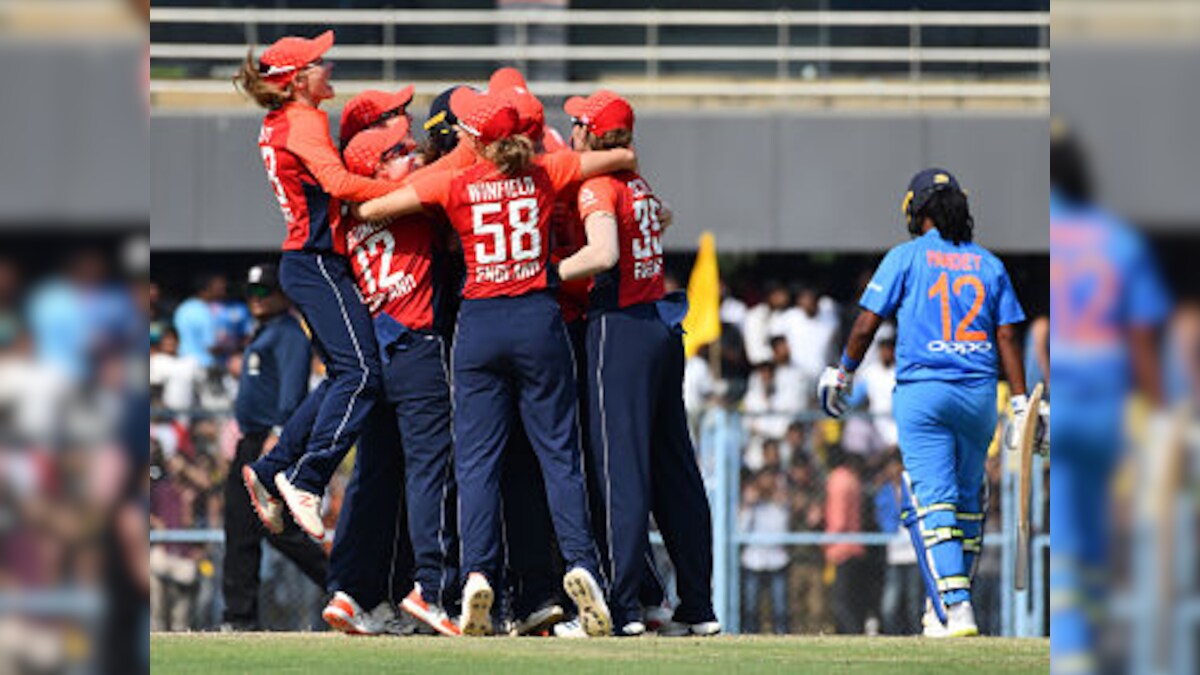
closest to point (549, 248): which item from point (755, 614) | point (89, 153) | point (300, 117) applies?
point (300, 117)

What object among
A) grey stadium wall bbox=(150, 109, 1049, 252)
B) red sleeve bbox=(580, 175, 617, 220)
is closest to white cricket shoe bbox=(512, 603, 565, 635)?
red sleeve bbox=(580, 175, 617, 220)

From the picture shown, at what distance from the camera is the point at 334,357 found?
7.46 m

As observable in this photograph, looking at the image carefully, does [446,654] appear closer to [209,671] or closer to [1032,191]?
[209,671]

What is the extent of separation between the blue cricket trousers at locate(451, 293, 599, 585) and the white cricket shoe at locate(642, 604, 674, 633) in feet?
2.56

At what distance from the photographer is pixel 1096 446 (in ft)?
4.24

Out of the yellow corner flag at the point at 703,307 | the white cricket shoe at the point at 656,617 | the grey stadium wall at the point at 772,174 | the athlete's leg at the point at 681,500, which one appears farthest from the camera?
the grey stadium wall at the point at 772,174

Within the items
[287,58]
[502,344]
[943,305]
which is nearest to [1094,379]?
[502,344]

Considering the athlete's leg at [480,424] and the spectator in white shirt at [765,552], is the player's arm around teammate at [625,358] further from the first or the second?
the spectator in white shirt at [765,552]

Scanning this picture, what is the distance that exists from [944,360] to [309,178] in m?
2.73

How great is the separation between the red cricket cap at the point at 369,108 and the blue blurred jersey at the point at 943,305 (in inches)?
84.0

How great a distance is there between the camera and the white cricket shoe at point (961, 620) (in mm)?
8539

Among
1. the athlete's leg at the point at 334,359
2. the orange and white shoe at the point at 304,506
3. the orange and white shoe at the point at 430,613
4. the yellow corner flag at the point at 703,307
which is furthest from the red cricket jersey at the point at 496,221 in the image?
the yellow corner flag at the point at 703,307

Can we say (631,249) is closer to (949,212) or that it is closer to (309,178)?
(309,178)

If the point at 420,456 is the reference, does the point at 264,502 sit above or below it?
below
